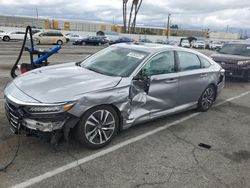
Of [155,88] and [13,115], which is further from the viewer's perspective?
[155,88]

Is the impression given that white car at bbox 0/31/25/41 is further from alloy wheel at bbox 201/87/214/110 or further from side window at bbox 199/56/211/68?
alloy wheel at bbox 201/87/214/110

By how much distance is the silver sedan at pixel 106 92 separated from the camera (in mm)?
3266

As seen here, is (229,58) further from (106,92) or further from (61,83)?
(61,83)

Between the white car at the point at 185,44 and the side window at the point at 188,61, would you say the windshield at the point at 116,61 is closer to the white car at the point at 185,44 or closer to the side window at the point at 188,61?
the side window at the point at 188,61

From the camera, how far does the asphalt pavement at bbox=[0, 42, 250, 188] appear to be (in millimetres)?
3041

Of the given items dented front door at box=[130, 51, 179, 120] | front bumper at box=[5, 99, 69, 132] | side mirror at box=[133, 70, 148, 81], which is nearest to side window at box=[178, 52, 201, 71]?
dented front door at box=[130, 51, 179, 120]

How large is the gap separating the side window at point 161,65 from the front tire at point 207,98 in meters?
1.38

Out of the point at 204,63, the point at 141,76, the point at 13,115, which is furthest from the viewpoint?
the point at 204,63

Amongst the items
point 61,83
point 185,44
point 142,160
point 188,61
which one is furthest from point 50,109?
point 185,44

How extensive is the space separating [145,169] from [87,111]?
3.66 feet

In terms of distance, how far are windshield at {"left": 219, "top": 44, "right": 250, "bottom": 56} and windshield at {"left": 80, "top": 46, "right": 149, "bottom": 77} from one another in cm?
784

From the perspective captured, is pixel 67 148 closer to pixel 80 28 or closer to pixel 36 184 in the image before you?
pixel 36 184

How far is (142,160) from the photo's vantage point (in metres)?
3.54

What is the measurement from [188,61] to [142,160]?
2604mm
